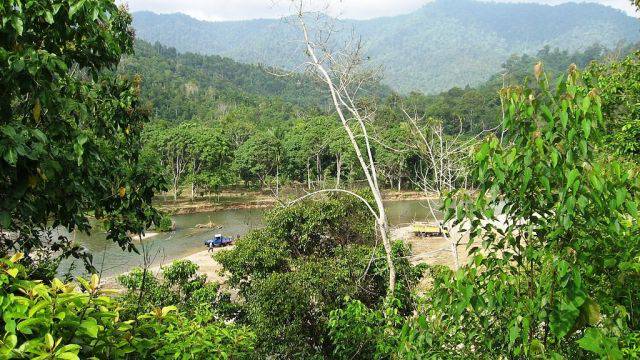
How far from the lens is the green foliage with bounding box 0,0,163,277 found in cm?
282

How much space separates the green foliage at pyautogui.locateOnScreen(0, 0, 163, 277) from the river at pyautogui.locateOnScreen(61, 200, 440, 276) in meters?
14.6

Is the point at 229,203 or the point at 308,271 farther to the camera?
the point at 229,203

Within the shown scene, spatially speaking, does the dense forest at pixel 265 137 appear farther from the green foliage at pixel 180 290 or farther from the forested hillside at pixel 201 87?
the green foliage at pixel 180 290

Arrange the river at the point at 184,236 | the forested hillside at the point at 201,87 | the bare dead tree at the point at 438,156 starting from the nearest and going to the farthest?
the bare dead tree at the point at 438,156, the river at the point at 184,236, the forested hillside at the point at 201,87

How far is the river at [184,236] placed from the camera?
23.9 meters

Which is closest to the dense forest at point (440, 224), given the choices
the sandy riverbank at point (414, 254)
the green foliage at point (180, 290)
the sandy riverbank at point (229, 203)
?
the green foliage at point (180, 290)

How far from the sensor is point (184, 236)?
106 ft

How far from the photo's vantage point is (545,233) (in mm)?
2686

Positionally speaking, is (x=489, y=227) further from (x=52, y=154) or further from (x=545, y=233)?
(x=52, y=154)

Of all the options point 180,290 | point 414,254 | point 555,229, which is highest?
point 555,229

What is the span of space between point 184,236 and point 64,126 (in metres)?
30.2

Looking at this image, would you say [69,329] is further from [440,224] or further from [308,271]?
[308,271]

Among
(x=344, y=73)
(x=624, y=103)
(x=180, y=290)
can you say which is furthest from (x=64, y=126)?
(x=624, y=103)

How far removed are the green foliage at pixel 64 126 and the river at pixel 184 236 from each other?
1461cm
